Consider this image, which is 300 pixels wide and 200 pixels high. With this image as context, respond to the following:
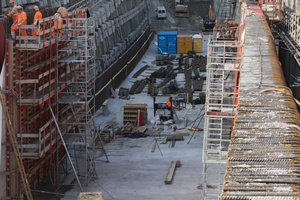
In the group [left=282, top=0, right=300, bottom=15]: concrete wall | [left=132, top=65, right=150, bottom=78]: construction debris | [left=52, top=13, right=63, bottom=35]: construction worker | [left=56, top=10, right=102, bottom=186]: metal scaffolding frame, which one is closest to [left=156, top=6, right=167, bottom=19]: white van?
[left=132, top=65, right=150, bottom=78]: construction debris

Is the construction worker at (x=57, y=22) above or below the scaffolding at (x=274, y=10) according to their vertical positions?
above

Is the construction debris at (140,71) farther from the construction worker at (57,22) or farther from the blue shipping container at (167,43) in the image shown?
the construction worker at (57,22)

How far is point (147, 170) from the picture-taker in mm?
27234

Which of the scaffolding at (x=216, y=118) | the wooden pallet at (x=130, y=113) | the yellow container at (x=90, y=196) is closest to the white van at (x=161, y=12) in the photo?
the wooden pallet at (x=130, y=113)

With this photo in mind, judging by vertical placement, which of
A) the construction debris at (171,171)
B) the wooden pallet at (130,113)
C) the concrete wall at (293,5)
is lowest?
the construction debris at (171,171)

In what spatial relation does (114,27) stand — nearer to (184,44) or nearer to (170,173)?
(184,44)

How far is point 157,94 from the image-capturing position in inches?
1706

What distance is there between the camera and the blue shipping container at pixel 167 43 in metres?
61.6

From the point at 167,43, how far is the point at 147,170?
35538mm

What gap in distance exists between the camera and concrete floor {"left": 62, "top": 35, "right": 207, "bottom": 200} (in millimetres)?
24453

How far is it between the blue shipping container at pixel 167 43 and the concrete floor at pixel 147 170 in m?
26.3

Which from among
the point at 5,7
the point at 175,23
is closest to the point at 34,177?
the point at 5,7

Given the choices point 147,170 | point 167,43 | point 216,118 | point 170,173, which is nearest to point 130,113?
point 147,170

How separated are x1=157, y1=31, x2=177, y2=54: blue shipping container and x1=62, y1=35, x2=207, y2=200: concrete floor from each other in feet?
86.3
